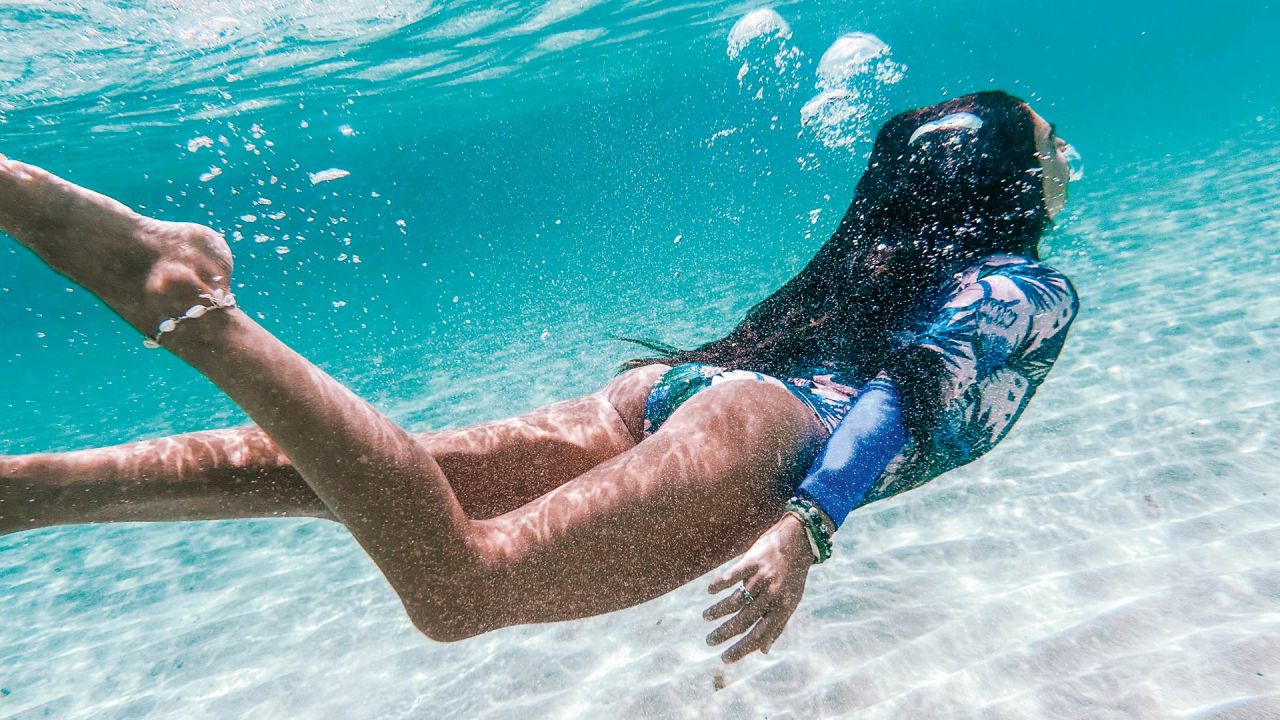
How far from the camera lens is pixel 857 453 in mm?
2215

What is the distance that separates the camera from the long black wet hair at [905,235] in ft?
9.18

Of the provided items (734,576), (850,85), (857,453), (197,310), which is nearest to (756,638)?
(734,576)

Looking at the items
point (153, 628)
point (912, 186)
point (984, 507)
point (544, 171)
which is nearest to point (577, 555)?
point (912, 186)

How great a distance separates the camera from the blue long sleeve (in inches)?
84.4

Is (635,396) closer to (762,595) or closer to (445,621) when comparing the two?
(762,595)

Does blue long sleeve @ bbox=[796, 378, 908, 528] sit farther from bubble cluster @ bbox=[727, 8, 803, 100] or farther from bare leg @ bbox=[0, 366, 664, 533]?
bubble cluster @ bbox=[727, 8, 803, 100]

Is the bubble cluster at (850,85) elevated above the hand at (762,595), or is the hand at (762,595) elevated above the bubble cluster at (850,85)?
the bubble cluster at (850,85)

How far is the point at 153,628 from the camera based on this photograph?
5387 mm

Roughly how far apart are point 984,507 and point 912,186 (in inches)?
114

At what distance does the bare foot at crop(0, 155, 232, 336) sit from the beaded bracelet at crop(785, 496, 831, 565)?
6.38 ft

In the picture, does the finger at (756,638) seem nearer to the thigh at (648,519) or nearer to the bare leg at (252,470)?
the thigh at (648,519)

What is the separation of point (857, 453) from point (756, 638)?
751 mm

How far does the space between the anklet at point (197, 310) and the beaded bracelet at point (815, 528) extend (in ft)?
6.16

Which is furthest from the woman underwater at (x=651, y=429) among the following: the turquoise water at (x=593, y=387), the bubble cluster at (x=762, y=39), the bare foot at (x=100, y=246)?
the bubble cluster at (x=762, y=39)
